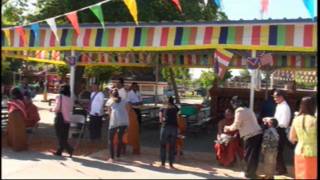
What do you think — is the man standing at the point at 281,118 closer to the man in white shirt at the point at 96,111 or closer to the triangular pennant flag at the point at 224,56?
the triangular pennant flag at the point at 224,56

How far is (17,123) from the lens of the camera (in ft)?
39.6

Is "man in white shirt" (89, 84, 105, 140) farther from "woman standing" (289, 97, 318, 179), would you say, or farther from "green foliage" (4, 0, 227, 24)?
"green foliage" (4, 0, 227, 24)

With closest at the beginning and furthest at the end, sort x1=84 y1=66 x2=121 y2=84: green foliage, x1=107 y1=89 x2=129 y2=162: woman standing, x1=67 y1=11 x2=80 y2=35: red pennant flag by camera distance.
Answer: x1=107 y1=89 x2=129 y2=162: woman standing → x1=67 y1=11 x2=80 y2=35: red pennant flag → x1=84 y1=66 x2=121 y2=84: green foliage

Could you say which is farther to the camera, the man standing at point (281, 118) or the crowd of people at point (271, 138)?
the man standing at point (281, 118)

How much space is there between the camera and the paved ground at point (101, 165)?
9.52 metres

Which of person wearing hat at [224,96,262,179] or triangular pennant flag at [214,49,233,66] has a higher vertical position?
triangular pennant flag at [214,49,233,66]

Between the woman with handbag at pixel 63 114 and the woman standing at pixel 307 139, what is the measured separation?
4.77 meters

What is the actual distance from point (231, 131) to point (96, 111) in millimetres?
4261

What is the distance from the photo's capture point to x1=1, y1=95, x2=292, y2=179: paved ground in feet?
31.2

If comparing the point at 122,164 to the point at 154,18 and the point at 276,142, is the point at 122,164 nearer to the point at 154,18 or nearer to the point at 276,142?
the point at 276,142

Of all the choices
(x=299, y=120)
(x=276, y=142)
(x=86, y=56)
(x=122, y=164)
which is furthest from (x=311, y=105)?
(x=86, y=56)

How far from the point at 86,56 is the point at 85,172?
42.3 ft

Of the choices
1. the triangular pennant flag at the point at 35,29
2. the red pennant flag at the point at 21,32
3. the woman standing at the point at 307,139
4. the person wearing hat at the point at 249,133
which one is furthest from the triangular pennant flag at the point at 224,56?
the red pennant flag at the point at 21,32

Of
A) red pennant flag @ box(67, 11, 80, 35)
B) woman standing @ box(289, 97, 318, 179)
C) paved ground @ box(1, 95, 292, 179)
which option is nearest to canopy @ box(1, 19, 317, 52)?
red pennant flag @ box(67, 11, 80, 35)
